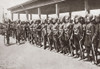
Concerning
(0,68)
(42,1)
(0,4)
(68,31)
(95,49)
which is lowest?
(0,68)

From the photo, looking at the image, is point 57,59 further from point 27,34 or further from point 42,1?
point 42,1

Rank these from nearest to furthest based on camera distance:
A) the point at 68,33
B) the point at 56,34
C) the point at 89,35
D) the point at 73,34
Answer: the point at 89,35 → the point at 73,34 → the point at 68,33 → the point at 56,34

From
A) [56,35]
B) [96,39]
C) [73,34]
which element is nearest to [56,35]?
[56,35]

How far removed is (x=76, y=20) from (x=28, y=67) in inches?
126

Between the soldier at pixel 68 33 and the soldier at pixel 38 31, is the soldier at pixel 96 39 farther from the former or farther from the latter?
the soldier at pixel 38 31

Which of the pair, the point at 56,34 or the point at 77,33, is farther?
the point at 56,34

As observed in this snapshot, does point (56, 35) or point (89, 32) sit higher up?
point (89, 32)

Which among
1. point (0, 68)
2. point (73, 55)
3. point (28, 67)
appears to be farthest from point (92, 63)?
point (0, 68)

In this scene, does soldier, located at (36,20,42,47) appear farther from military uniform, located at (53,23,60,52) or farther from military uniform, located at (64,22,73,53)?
military uniform, located at (64,22,73,53)

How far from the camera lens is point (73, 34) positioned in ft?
37.9

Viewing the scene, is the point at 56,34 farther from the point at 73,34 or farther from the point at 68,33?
the point at 73,34

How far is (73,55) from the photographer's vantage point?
1173cm

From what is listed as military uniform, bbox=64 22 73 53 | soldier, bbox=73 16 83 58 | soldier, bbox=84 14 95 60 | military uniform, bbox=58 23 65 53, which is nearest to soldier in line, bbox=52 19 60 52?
military uniform, bbox=58 23 65 53

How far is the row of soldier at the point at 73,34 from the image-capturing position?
33.3ft
